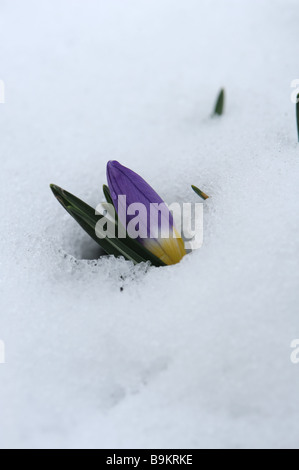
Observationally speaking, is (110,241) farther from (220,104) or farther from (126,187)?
(220,104)

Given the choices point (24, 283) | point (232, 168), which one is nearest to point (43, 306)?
point (24, 283)

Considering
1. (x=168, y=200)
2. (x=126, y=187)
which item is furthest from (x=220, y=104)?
(x=126, y=187)

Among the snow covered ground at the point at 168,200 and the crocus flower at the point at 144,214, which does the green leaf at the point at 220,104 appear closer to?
the snow covered ground at the point at 168,200

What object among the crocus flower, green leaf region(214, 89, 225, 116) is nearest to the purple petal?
the crocus flower

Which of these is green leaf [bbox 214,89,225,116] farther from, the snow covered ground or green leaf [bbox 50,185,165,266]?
green leaf [bbox 50,185,165,266]

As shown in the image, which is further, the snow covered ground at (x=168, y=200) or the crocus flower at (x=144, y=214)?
the crocus flower at (x=144, y=214)

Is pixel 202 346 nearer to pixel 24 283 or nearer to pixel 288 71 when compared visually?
pixel 24 283

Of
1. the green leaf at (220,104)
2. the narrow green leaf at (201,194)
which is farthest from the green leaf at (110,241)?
the green leaf at (220,104)
